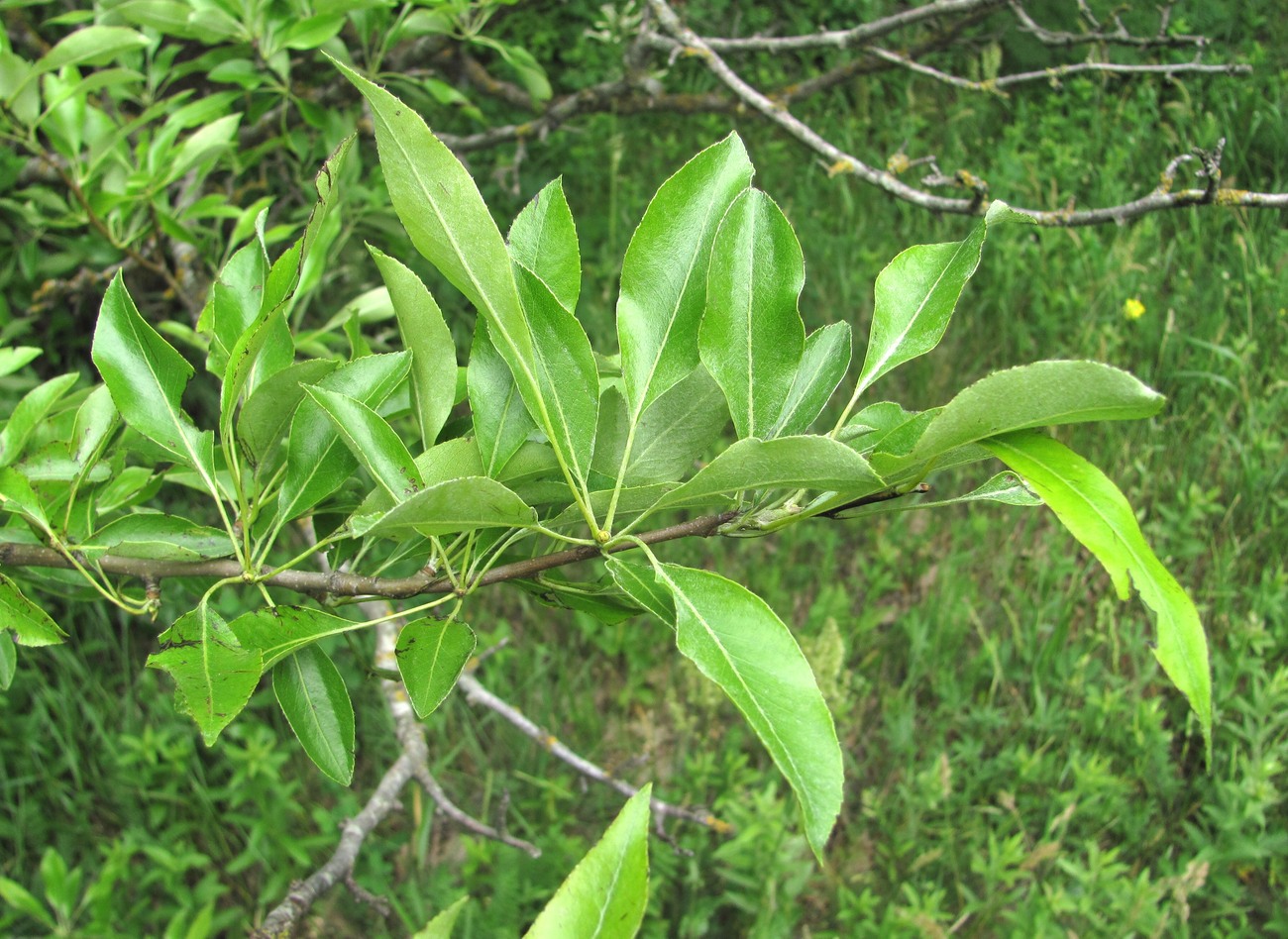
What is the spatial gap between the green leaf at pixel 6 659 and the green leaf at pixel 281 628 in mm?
273

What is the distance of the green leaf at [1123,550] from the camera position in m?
0.42

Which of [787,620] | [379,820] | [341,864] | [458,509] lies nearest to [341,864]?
[341,864]

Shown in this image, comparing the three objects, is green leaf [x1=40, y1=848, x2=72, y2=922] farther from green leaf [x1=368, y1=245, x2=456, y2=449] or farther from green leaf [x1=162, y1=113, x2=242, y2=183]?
green leaf [x1=368, y1=245, x2=456, y2=449]

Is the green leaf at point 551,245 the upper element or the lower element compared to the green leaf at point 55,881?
upper

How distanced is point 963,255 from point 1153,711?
1.74m

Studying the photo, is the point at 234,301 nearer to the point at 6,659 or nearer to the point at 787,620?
the point at 6,659

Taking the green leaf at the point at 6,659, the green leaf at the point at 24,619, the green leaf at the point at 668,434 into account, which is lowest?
the green leaf at the point at 6,659

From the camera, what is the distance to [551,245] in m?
0.60

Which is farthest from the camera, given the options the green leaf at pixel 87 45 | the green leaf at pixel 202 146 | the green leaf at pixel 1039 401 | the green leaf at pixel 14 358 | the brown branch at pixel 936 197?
the green leaf at pixel 202 146

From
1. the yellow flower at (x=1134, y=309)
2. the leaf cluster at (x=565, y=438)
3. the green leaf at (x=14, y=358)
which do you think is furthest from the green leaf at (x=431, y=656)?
the yellow flower at (x=1134, y=309)

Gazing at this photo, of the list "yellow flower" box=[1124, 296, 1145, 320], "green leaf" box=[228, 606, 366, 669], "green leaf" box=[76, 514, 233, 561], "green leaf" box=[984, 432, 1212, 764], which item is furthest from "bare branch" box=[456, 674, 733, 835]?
"yellow flower" box=[1124, 296, 1145, 320]

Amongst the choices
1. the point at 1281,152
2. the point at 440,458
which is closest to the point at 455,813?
the point at 440,458

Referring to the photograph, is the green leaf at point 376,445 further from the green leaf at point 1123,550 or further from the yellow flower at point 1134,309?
the yellow flower at point 1134,309

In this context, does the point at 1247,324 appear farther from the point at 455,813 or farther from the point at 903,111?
the point at 455,813
